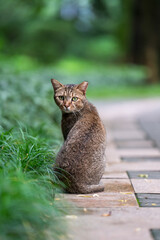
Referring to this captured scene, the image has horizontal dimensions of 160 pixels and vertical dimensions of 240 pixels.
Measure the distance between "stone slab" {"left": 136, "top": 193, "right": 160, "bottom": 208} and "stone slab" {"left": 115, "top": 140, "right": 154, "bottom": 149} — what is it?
3265mm

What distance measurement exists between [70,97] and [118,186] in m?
1.06

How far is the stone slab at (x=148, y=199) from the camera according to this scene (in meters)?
4.02

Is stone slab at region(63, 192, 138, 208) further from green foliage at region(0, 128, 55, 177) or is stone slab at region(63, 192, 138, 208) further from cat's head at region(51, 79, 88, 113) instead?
cat's head at region(51, 79, 88, 113)

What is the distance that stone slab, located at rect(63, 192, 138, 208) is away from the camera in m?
3.97

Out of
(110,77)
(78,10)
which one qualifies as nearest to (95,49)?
(78,10)

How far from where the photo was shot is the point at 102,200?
13.5 feet

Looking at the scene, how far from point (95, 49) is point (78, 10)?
326 cm

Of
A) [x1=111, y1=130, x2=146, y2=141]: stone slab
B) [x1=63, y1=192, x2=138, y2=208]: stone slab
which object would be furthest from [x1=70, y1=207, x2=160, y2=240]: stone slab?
[x1=111, y1=130, x2=146, y2=141]: stone slab

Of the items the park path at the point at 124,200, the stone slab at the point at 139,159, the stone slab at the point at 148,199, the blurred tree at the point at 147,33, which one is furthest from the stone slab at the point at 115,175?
the blurred tree at the point at 147,33

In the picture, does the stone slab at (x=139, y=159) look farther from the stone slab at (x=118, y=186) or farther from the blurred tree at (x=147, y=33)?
the blurred tree at (x=147, y=33)

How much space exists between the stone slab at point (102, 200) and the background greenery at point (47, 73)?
0.23m

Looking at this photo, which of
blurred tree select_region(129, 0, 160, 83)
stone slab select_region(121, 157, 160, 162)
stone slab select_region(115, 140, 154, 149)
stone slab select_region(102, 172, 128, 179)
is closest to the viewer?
stone slab select_region(102, 172, 128, 179)

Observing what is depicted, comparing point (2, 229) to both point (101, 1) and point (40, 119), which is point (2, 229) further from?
point (101, 1)

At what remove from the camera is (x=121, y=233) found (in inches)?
128
